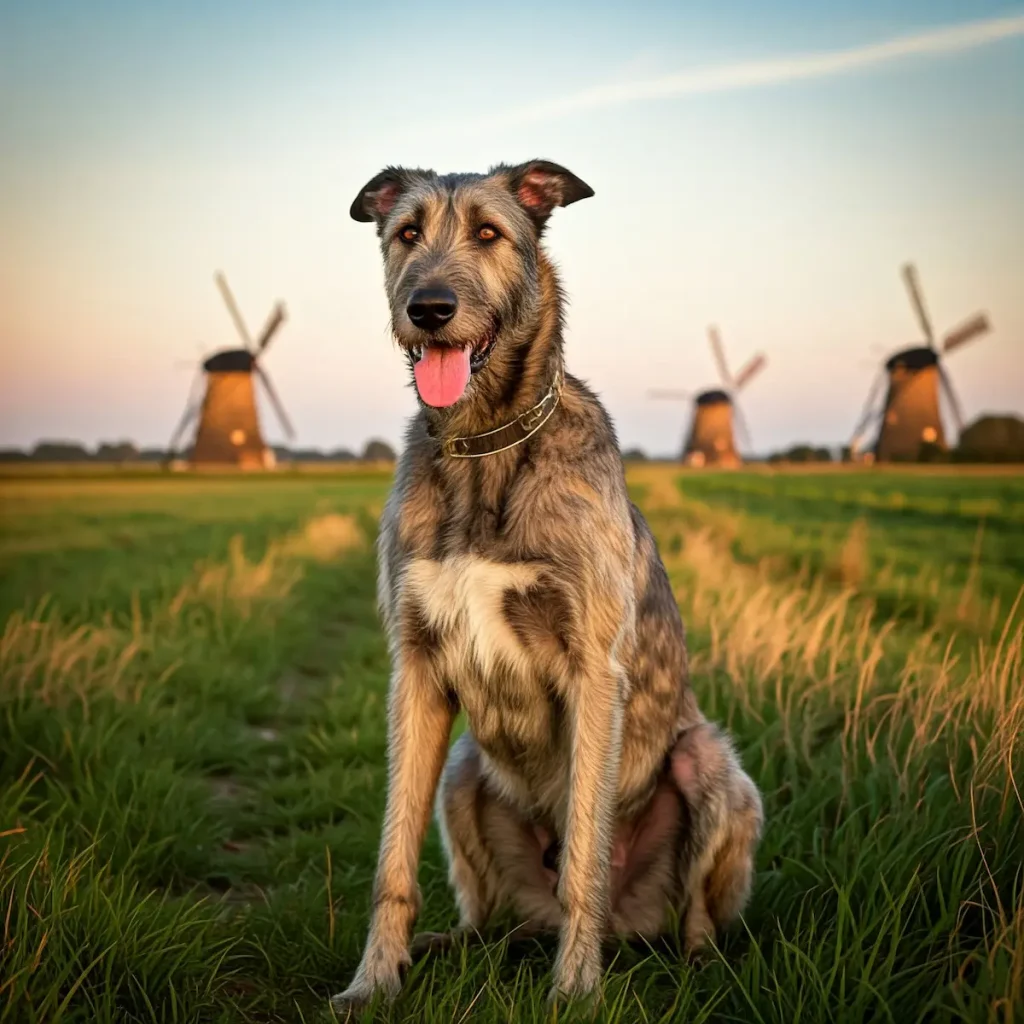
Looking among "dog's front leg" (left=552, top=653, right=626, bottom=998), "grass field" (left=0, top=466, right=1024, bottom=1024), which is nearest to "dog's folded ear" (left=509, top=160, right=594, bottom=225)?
"dog's front leg" (left=552, top=653, right=626, bottom=998)

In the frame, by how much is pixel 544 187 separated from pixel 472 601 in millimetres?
1867

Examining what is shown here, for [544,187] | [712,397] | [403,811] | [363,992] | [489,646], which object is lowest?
[363,992]

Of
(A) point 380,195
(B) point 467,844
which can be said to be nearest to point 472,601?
(B) point 467,844

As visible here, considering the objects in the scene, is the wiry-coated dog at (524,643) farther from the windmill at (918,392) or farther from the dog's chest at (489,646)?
the windmill at (918,392)

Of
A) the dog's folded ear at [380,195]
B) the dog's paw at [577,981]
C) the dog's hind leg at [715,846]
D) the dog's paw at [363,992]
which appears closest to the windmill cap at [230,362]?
the dog's folded ear at [380,195]

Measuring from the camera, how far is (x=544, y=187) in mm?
4191

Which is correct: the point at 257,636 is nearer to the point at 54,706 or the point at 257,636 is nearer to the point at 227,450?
the point at 54,706

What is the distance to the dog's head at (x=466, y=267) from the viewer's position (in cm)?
364

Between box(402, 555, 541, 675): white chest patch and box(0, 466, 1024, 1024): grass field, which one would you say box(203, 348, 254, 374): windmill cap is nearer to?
box(0, 466, 1024, 1024): grass field

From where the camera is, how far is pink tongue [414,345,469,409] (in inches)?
145

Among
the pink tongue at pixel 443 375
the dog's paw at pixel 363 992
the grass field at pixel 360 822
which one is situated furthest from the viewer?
the pink tongue at pixel 443 375

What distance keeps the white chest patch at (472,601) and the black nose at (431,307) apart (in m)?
0.88

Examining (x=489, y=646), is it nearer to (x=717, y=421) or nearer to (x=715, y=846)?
(x=715, y=846)

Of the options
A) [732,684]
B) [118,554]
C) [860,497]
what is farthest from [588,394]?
[860,497]
